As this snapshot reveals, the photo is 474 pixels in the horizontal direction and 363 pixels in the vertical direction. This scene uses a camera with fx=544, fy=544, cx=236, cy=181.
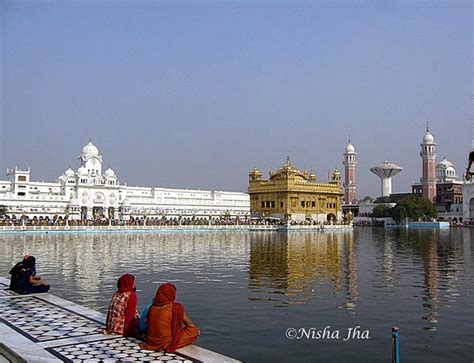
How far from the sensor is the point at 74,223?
48312 millimetres

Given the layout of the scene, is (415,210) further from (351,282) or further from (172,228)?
(351,282)

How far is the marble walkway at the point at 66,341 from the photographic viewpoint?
589 centimetres

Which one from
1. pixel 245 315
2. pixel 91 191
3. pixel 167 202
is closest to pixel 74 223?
pixel 91 191

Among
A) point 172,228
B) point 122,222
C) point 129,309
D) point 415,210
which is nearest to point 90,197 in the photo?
point 122,222

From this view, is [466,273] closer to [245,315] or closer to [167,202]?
[245,315]

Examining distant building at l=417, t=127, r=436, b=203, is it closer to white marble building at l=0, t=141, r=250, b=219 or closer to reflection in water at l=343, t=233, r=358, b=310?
Answer: white marble building at l=0, t=141, r=250, b=219

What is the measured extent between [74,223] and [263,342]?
4338 centimetres

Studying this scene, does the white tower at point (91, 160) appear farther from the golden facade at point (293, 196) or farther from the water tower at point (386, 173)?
the water tower at point (386, 173)

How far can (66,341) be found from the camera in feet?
21.5

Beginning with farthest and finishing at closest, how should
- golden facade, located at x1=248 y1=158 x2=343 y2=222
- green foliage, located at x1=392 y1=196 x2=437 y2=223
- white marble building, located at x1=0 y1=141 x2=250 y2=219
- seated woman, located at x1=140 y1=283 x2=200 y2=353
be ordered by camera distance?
green foliage, located at x1=392 y1=196 x2=437 y2=223 → white marble building, located at x1=0 y1=141 x2=250 y2=219 → golden facade, located at x1=248 y1=158 x2=343 y2=222 → seated woman, located at x1=140 y1=283 x2=200 y2=353

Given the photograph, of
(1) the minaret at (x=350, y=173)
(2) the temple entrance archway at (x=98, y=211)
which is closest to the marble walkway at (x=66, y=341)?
(2) the temple entrance archway at (x=98, y=211)

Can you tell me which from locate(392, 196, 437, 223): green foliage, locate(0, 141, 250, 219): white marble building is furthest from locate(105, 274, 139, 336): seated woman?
locate(392, 196, 437, 223): green foliage

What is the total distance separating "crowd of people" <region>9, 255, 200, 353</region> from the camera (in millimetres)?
6223

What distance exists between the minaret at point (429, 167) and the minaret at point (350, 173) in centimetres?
1651
